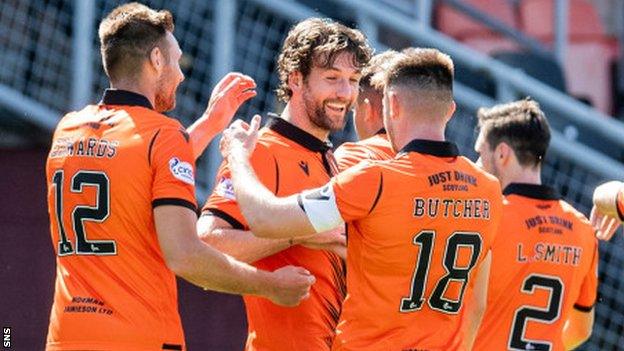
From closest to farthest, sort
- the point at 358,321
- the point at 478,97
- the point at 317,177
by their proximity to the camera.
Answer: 1. the point at 358,321
2. the point at 317,177
3. the point at 478,97

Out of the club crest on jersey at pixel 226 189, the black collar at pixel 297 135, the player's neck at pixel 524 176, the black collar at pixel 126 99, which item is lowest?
the club crest on jersey at pixel 226 189

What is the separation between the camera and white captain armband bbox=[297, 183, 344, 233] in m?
5.49

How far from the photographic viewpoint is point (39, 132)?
979 cm

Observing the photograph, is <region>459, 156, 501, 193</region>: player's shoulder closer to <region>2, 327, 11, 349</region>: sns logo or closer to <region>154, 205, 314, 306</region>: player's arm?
<region>154, 205, 314, 306</region>: player's arm

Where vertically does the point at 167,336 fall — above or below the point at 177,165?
below

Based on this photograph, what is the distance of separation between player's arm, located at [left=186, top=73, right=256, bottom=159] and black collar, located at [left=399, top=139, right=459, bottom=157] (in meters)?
1.04

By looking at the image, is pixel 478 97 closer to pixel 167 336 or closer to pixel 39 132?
pixel 39 132

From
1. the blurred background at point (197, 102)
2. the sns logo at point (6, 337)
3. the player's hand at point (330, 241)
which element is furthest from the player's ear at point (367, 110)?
the sns logo at point (6, 337)

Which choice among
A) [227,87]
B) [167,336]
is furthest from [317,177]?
[167,336]

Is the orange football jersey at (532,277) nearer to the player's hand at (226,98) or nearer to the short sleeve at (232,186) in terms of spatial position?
the short sleeve at (232,186)

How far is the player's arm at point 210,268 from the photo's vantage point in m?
5.51

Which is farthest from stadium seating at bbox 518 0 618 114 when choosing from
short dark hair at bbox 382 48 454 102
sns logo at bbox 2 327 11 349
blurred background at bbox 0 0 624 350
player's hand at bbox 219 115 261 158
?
player's hand at bbox 219 115 261 158

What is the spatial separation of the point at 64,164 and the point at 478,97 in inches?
173

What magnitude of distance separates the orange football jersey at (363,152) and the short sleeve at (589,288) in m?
1.31
